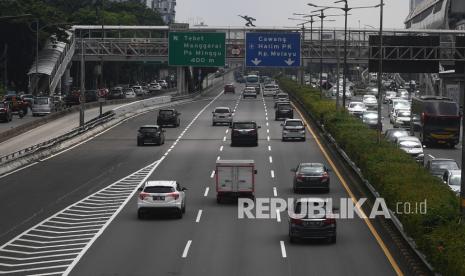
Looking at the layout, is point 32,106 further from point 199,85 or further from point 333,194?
point 199,85

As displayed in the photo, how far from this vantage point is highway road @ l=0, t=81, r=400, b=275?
3000cm

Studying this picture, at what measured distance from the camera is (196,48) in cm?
10300

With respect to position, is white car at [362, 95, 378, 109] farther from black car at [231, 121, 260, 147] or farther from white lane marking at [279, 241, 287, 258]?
white lane marking at [279, 241, 287, 258]

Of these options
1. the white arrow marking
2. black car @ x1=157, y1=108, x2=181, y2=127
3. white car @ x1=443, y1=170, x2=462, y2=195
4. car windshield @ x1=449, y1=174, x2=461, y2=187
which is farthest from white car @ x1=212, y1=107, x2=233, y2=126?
car windshield @ x1=449, y1=174, x2=461, y2=187

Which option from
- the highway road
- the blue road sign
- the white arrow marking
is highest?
the blue road sign

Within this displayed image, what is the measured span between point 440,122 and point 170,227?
40.7 meters

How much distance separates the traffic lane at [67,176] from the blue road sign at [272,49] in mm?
19724

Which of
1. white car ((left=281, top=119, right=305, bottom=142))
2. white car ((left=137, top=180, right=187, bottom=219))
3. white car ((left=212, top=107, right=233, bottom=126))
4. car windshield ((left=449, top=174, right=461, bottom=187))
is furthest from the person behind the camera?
white car ((left=212, top=107, right=233, bottom=126))

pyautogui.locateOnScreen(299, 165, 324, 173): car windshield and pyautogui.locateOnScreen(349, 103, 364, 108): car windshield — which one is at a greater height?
pyautogui.locateOnScreen(299, 165, 324, 173): car windshield

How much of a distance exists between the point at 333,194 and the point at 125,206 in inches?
379

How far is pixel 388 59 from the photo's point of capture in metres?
86.1

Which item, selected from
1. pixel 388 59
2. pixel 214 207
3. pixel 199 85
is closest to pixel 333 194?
pixel 214 207

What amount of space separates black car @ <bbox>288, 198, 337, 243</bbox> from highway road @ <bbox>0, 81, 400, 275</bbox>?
0.43m

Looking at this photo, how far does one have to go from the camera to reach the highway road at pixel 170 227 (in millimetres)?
30000
